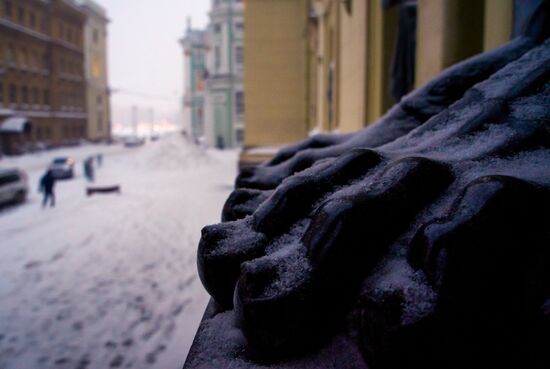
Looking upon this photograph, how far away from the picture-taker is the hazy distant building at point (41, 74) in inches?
1382

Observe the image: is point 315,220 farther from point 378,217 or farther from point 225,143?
point 225,143

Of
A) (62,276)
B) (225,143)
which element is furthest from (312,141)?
(225,143)

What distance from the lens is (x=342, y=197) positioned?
1.17 m

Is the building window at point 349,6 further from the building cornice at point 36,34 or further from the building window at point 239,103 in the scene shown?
the building cornice at point 36,34

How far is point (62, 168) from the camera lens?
23.7 meters

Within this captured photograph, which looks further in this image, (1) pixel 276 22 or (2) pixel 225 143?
(2) pixel 225 143

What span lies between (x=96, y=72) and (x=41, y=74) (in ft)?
37.5

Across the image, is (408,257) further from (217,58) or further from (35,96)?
(35,96)

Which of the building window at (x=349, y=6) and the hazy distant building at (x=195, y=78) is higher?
the hazy distant building at (x=195, y=78)

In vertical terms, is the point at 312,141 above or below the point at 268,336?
above

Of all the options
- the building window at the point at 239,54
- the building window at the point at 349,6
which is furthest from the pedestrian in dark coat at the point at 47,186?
the building window at the point at 239,54

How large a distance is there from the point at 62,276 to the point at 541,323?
25.7 ft

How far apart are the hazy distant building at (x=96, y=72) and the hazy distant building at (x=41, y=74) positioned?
5.49ft

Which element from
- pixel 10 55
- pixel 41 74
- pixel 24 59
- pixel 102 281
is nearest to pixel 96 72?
pixel 41 74
